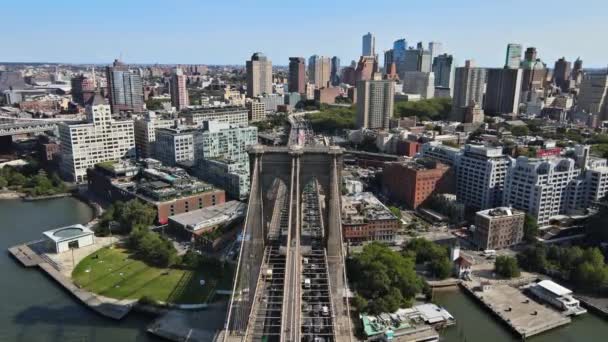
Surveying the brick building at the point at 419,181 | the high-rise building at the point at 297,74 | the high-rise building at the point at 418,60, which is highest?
the high-rise building at the point at 418,60

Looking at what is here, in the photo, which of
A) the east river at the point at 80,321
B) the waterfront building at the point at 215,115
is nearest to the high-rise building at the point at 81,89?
the waterfront building at the point at 215,115

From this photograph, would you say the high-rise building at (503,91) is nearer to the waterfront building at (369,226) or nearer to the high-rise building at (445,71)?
the high-rise building at (445,71)

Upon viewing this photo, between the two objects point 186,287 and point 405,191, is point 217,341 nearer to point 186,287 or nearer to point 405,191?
point 186,287

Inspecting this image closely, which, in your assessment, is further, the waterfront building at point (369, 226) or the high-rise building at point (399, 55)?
the high-rise building at point (399, 55)

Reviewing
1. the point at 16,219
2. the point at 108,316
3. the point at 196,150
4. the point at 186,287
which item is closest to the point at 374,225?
the point at 186,287

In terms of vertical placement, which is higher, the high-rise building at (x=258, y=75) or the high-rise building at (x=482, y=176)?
the high-rise building at (x=258, y=75)

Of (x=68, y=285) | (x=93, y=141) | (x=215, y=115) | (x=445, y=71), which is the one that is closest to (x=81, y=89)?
(x=215, y=115)
